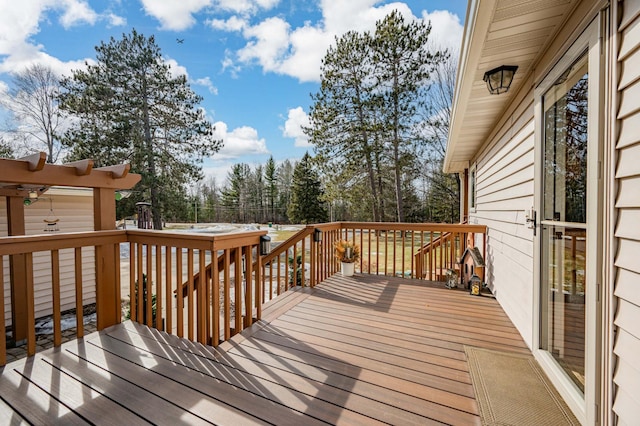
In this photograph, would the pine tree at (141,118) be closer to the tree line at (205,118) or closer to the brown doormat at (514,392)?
the tree line at (205,118)

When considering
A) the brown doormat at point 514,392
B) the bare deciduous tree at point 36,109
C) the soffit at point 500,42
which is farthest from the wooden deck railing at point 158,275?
the bare deciduous tree at point 36,109

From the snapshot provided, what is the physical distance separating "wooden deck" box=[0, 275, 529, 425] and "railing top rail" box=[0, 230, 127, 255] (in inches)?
31.3

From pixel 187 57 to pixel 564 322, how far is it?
1491 cm

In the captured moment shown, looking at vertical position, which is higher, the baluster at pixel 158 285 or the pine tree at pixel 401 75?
the pine tree at pixel 401 75

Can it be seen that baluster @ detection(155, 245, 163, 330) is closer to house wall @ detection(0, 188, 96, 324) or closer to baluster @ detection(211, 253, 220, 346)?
baluster @ detection(211, 253, 220, 346)

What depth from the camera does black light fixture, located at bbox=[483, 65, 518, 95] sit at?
8.11 feet

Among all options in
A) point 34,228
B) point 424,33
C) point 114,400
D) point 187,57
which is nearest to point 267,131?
point 187,57

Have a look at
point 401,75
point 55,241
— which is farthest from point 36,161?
point 401,75

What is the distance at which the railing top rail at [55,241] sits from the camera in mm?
2086

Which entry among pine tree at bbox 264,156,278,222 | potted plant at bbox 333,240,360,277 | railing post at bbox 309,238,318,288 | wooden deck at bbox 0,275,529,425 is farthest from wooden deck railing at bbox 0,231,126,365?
pine tree at bbox 264,156,278,222

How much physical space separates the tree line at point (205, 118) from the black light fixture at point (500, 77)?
1014 cm

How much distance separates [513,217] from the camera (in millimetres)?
2939

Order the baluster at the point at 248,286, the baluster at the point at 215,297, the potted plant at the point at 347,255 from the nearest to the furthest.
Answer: the baluster at the point at 215,297
the baluster at the point at 248,286
the potted plant at the point at 347,255

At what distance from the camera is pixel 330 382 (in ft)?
6.42
